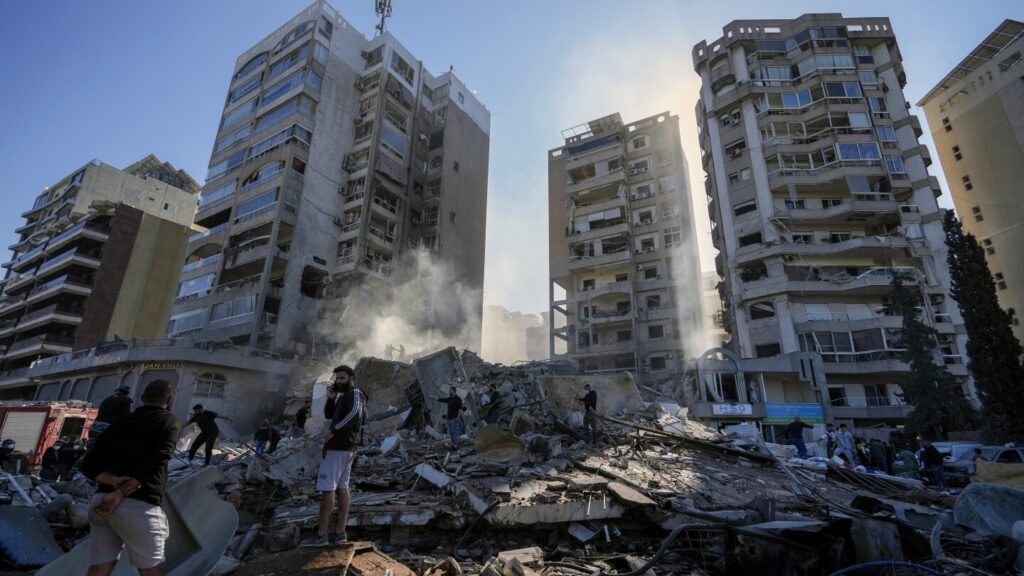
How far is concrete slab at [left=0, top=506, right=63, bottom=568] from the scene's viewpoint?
15.0 ft

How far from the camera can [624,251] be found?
130 feet

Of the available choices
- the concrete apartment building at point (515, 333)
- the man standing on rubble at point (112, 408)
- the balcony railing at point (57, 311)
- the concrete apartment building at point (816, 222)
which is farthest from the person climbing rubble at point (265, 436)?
the concrete apartment building at point (515, 333)

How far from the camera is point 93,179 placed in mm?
48406

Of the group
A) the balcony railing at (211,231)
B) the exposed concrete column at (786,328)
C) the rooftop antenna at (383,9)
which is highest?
the rooftop antenna at (383,9)

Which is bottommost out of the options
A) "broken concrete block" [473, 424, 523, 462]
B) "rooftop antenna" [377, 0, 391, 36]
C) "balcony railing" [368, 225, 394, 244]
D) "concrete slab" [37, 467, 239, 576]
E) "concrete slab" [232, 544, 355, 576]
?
"concrete slab" [232, 544, 355, 576]

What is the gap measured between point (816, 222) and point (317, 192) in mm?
36598

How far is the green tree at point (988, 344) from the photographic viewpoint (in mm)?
19234

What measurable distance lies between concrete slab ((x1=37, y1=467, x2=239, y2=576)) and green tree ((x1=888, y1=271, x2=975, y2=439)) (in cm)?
3020

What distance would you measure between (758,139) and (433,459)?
118ft

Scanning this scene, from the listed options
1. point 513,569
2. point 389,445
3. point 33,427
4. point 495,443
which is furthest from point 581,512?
point 33,427

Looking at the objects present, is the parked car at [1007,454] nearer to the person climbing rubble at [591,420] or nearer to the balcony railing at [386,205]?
the person climbing rubble at [591,420]

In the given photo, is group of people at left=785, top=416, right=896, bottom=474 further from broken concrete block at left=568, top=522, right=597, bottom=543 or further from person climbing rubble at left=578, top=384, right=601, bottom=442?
broken concrete block at left=568, top=522, right=597, bottom=543

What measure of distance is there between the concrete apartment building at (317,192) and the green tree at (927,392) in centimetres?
3087

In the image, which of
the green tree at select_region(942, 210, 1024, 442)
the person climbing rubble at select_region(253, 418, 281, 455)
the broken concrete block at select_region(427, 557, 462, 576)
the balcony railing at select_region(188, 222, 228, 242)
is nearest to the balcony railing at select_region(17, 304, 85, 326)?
the balcony railing at select_region(188, 222, 228, 242)
